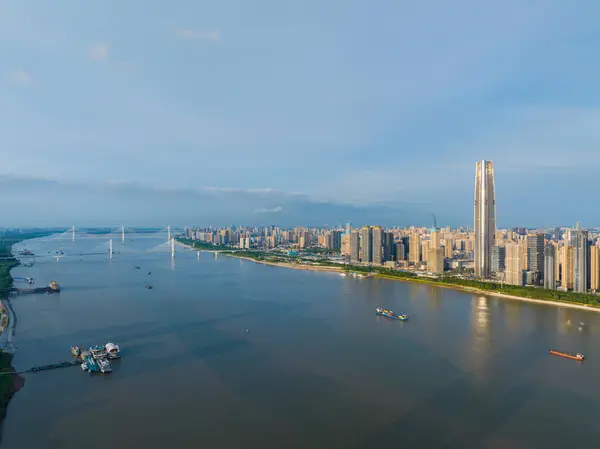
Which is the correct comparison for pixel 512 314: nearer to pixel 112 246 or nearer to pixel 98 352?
pixel 98 352

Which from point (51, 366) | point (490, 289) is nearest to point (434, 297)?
point (490, 289)

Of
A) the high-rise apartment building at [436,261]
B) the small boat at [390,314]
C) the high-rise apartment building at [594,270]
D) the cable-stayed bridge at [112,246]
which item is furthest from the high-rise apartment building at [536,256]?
the cable-stayed bridge at [112,246]

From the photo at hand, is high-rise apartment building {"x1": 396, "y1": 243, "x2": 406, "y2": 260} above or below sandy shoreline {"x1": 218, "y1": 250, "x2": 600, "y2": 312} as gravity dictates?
above

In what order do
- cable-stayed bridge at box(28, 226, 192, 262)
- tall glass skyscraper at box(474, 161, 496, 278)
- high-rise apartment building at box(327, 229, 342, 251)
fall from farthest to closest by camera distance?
high-rise apartment building at box(327, 229, 342, 251) → cable-stayed bridge at box(28, 226, 192, 262) → tall glass skyscraper at box(474, 161, 496, 278)

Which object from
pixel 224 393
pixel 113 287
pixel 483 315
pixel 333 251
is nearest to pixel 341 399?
pixel 224 393

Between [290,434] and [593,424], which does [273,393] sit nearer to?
[290,434]

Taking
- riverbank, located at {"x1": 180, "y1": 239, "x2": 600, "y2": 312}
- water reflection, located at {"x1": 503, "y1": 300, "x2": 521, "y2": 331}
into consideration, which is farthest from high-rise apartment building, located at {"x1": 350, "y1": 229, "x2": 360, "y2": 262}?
water reflection, located at {"x1": 503, "y1": 300, "x2": 521, "y2": 331}

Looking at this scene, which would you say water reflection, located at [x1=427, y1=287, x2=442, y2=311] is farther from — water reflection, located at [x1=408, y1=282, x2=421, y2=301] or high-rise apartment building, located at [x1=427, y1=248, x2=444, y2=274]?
high-rise apartment building, located at [x1=427, y1=248, x2=444, y2=274]
